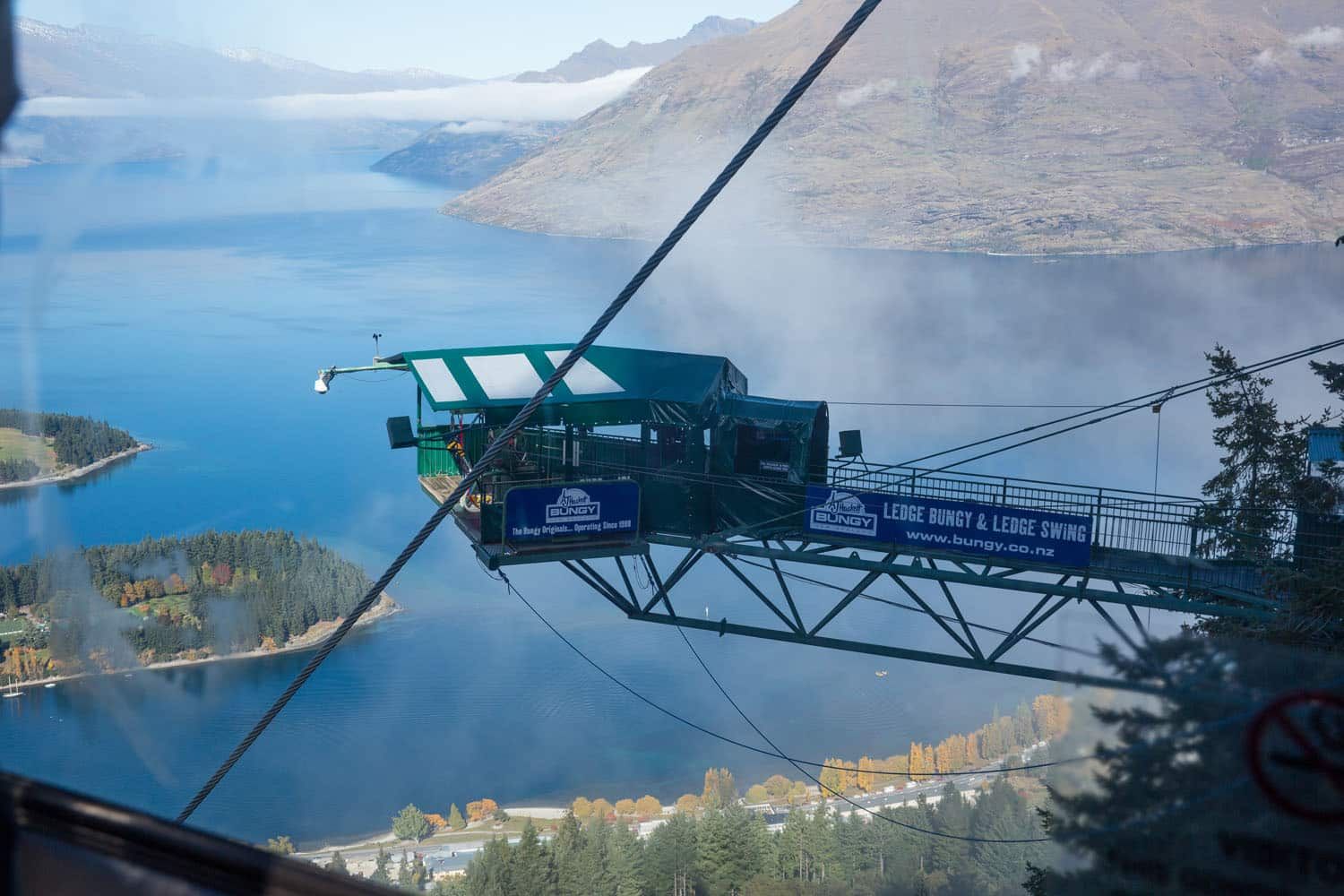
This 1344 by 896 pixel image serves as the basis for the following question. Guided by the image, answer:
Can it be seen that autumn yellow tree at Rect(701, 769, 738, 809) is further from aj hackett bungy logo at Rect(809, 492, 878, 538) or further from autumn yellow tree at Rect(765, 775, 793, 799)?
aj hackett bungy logo at Rect(809, 492, 878, 538)

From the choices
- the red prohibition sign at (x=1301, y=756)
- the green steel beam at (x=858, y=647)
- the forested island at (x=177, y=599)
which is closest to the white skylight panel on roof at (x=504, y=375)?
the green steel beam at (x=858, y=647)

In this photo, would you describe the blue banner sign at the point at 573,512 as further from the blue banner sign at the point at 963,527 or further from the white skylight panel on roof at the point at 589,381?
the blue banner sign at the point at 963,527

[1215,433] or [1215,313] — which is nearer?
[1215,433]

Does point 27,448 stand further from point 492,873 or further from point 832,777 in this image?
point 832,777

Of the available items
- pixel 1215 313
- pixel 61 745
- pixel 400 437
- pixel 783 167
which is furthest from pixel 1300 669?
pixel 783 167

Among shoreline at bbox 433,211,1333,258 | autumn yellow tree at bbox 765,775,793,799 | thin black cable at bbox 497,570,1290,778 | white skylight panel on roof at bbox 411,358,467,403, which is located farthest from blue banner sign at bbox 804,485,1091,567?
shoreline at bbox 433,211,1333,258

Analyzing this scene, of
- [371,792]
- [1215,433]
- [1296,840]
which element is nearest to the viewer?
[1296,840]

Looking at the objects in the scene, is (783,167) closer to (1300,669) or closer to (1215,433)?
(1215,433)
